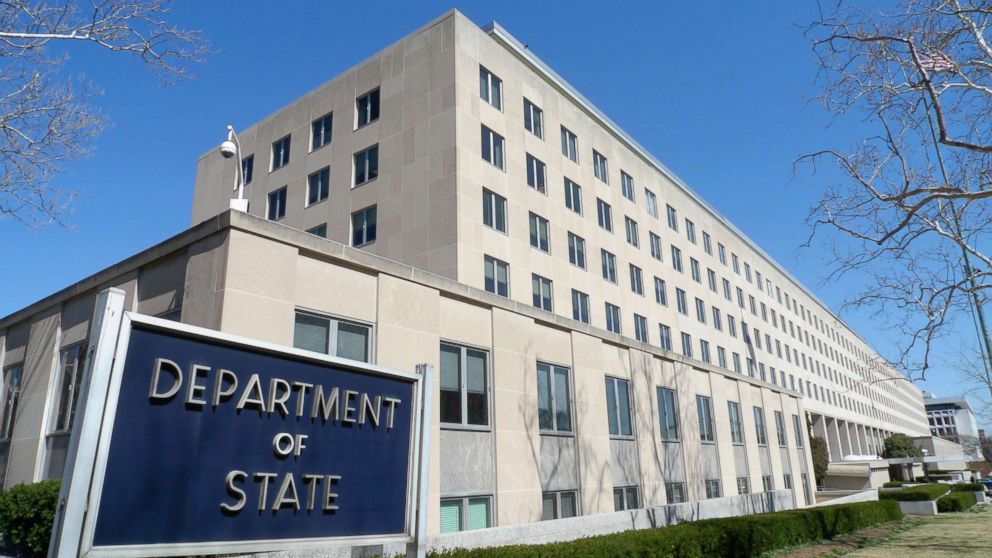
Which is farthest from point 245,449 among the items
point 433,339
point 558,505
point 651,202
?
point 651,202

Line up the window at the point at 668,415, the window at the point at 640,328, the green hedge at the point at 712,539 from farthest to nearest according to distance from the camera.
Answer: the window at the point at 640,328, the window at the point at 668,415, the green hedge at the point at 712,539

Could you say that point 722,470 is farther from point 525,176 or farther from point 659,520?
point 525,176

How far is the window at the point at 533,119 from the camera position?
101 feet

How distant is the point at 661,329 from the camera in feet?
131

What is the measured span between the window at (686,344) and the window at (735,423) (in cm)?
1239

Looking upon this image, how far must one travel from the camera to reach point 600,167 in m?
36.5

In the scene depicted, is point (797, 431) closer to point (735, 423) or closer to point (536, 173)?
point (735, 423)

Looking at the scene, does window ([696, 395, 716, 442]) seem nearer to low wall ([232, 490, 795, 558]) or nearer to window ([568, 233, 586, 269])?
low wall ([232, 490, 795, 558])

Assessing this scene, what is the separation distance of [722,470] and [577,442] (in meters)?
12.2

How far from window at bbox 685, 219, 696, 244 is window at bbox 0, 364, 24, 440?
40.5 m

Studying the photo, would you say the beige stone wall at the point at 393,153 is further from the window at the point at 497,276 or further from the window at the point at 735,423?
the window at the point at 735,423

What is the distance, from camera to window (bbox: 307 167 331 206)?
3086 centimetres

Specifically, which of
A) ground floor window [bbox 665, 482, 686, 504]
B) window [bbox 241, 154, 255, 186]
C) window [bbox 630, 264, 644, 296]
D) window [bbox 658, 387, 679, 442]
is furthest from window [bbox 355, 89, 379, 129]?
ground floor window [bbox 665, 482, 686, 504]

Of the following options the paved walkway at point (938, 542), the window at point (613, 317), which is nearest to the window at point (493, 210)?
the window at point (613, 317)
